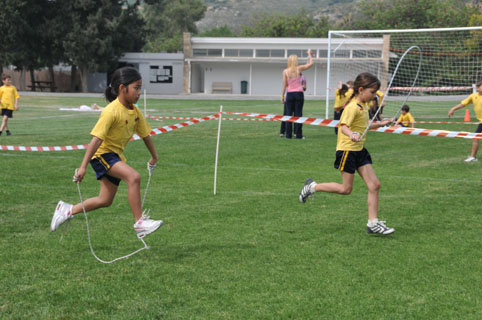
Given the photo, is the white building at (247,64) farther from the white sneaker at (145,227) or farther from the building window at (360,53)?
the white sneaker at (145,227)

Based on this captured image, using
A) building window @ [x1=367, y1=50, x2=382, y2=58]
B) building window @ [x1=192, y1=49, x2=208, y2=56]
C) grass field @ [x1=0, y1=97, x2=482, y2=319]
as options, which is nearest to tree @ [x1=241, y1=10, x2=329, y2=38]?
building window @ [x1=192, y1=49, x2=208, y2=56]

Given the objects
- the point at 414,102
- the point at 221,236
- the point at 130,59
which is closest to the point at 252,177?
the point at 221,236

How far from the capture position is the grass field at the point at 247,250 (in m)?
4.11

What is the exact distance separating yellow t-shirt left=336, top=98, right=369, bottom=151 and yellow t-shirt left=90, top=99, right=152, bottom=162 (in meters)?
2.20

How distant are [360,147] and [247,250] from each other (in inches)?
69.2

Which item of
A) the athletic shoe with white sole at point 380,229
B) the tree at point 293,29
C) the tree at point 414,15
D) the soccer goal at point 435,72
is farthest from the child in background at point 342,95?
A: the tree at point 293,29

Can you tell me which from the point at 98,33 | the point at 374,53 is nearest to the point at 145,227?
the point at 374,53

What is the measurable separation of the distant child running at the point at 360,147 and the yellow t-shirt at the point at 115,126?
2.21 metres

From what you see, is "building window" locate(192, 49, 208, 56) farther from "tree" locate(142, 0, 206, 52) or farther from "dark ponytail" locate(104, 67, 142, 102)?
"dark ponytail" locate(104, 67, 142, 102)

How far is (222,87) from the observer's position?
2274 inches

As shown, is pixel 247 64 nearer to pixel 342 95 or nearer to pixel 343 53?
pixel 343 53

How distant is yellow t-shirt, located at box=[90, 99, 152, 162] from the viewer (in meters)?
4.99

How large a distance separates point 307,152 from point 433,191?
15.5 ft

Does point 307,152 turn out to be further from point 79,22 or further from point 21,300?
point 79,22
